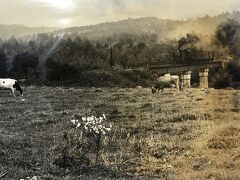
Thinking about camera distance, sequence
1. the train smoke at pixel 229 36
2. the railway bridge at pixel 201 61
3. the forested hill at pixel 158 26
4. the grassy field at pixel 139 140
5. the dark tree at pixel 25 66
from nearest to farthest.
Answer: the grassy field at pixel 139 140 → the train smoke at pixel 229 36 → the forested hill at pixel 158 26 → the railway bridge at pixel 201 61 → the dark tree at pixel 25 66

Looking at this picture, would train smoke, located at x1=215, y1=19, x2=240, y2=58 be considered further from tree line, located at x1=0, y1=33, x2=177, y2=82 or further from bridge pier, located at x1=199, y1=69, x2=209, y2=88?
tree line, located at x1=0, y1=33, x2=177, y2=82

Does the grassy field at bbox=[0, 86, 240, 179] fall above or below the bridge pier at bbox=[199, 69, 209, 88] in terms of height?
below

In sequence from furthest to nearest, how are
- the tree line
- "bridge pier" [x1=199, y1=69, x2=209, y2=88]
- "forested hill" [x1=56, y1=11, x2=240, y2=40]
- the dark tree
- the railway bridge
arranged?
the dark tree < the tree line < "bridge pier" [x1=199, y1=69, x2=209, y2=88] < the railway bridge < "forested hill" [x1=56, y1=11, x2=240, y2=40]

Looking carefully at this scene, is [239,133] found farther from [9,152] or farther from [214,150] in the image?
[9,152]

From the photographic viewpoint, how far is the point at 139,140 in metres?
13.9

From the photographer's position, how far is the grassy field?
11.8m

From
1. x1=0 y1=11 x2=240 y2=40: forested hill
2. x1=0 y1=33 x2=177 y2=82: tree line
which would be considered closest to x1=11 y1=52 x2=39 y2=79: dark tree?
x1=0 y1=33 x2=177 y2=82: tree line

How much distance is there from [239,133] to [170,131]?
6.18ft

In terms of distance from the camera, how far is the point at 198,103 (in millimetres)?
17078

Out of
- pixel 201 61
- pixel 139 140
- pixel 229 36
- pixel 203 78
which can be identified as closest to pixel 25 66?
pixel 203 78

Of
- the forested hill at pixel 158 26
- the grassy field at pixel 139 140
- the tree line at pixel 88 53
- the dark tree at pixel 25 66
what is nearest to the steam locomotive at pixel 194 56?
the tree line at pixel 88 53

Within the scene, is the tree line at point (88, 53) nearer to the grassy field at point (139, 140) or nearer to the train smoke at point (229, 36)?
the grassy field at point (139, 140)

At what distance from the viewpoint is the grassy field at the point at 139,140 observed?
38.7ft

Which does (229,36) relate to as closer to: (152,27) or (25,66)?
(152,27)
